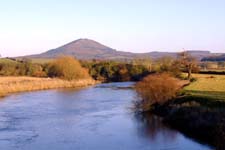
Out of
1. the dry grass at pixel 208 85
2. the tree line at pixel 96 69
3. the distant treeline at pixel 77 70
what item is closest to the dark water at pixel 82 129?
the dry grass at pixel 208 85

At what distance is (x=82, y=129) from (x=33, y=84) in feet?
99.6

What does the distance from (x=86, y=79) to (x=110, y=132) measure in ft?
132

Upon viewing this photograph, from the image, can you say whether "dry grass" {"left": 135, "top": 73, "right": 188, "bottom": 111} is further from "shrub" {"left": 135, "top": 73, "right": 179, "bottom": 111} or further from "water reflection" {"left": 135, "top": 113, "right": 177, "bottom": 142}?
"water reflection" {"left": 135, "top": 113, "right": 177, "bottom": 142}

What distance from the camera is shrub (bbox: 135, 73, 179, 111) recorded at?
3189 centimetres

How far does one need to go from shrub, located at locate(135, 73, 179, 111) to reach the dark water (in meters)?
1.40

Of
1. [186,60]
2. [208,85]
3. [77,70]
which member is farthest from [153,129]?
[77,70]

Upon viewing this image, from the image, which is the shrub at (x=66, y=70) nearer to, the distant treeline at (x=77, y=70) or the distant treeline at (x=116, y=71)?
the distant treeline at (x=77, y=70)

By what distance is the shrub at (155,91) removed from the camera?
1256 inches

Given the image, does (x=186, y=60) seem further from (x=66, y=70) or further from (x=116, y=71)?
(x=66, y=70)

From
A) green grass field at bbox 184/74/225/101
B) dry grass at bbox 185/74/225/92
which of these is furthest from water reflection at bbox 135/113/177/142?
dry grass at bbox 185/74/225/92

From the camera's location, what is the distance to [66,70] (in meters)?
64.5

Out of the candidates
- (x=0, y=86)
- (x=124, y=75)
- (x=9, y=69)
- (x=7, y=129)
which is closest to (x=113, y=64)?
(x=124, y=75)

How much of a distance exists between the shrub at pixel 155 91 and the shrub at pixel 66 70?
1275 inches

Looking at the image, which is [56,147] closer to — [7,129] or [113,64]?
[7,129]
